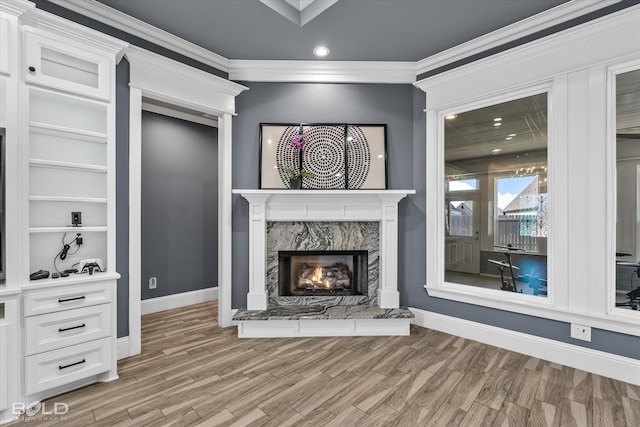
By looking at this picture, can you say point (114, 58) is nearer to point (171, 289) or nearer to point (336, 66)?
point (336, 66)

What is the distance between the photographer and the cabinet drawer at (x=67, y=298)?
1.92 metres

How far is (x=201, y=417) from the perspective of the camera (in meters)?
1.82

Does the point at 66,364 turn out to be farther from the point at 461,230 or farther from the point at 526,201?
the point at 526,201

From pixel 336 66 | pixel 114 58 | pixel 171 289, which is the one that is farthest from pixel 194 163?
pixel 336 66

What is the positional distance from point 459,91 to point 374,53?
918mm

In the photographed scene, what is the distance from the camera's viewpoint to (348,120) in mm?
3369

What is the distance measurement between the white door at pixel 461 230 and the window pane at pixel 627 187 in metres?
1.10

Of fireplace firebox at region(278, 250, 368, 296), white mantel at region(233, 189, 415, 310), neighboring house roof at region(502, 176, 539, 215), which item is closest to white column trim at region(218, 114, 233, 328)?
white mantel at region(233, 189, 415, 310)

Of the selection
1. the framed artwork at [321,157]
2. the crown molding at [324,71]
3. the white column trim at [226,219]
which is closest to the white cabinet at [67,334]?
the white column trim at [226,219]

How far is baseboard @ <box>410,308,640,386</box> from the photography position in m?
2.23

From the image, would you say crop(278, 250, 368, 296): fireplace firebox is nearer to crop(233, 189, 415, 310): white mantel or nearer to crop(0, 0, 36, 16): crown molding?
crop(233, 189, 415, 310): white mantel

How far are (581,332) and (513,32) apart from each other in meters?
2.52

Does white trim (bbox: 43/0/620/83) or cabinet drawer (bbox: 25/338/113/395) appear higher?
white trim (bbox: 43/0/620/83)

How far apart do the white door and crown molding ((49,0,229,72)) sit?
285cm
